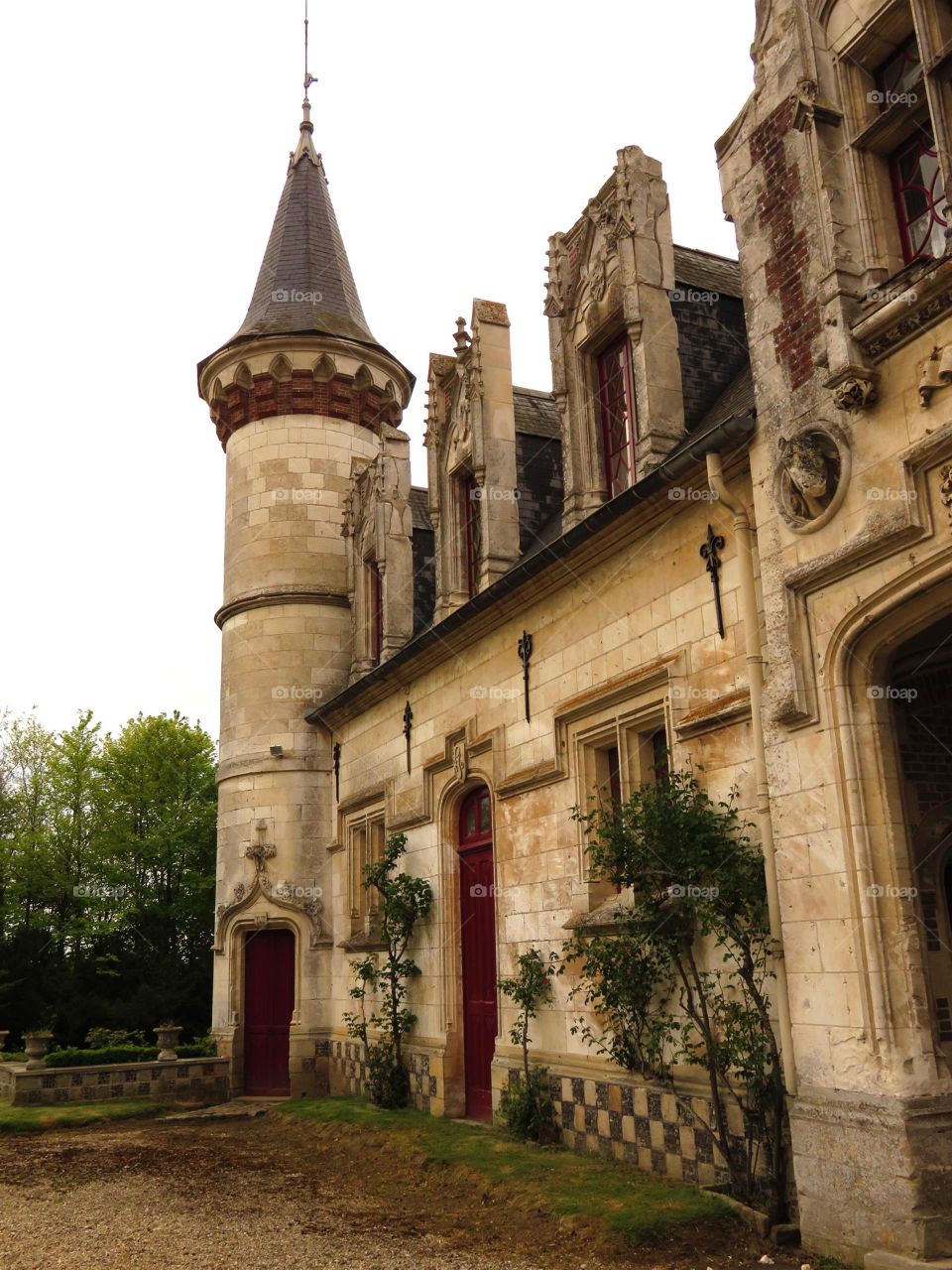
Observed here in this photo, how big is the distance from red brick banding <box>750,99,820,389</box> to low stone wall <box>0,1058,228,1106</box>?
13.3 metres

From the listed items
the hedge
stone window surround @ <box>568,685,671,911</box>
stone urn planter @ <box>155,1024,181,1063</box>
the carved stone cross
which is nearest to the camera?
stone window surround @ <box>568,685,671,911</box>

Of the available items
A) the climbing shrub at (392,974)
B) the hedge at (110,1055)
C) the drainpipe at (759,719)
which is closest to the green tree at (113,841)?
the hedge at (110,1055)

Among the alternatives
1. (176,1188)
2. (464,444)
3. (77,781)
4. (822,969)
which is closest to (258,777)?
(464,444)

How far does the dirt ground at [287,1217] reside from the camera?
274 inches

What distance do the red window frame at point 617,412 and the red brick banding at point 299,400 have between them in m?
8.52

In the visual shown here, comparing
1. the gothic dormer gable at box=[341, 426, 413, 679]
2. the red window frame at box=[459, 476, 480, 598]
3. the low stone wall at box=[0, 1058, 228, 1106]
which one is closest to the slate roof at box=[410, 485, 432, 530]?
the gothic dormer gable at box=[341, 426, 413, 679]

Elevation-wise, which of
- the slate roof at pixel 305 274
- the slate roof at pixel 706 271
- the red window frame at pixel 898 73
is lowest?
the red window frame at pixel 898 73

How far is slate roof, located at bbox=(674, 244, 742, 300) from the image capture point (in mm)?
11023

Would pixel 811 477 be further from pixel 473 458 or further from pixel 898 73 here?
pixel 473 458

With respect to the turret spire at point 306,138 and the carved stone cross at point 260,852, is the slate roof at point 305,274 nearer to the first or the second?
the turret spire at point 306,138

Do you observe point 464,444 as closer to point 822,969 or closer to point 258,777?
point 258,777

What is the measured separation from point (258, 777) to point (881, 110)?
1318cm

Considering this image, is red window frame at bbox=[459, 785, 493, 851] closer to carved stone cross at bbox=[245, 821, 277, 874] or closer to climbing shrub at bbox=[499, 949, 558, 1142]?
climbing shrub at bbox=[499, 949, 558, 1142]

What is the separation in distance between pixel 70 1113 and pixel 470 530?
8.85 metres
